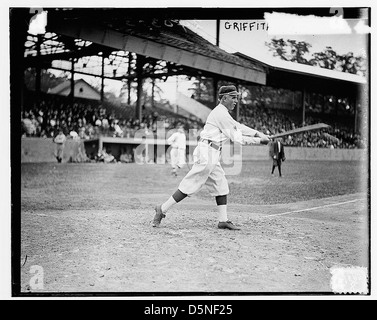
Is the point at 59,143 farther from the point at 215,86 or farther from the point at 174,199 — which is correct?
the point at 215,86

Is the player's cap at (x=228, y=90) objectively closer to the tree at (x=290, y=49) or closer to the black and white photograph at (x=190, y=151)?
the black and white photograph at (x=190, y=151)

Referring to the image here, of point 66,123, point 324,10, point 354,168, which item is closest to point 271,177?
point 354,168

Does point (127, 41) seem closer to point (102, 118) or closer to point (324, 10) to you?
point (102, 118)

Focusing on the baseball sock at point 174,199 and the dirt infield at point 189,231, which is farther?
the baseball sock at point 174,199

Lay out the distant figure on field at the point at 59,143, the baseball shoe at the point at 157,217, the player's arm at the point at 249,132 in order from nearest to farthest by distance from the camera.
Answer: the player's arm at the point at 249,132 < the baseball shoe at the point at 157,217 < the distant figure on field at the point at 59,143

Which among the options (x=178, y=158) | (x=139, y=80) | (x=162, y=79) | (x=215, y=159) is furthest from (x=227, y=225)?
(x=139, y=80)

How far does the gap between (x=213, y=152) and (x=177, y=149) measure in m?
0.52

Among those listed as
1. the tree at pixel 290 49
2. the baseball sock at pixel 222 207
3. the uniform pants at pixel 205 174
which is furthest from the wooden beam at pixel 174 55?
the baseball sock at pixel 222 207

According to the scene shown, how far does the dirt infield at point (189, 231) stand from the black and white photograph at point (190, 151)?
0.01 m

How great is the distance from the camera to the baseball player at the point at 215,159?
4.57 meters

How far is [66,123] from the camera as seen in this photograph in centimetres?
497

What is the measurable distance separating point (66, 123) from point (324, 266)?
8.75ft

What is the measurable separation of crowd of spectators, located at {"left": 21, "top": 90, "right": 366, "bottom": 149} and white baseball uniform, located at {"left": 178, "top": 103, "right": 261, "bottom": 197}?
31 cm

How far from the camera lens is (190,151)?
5.00 m
